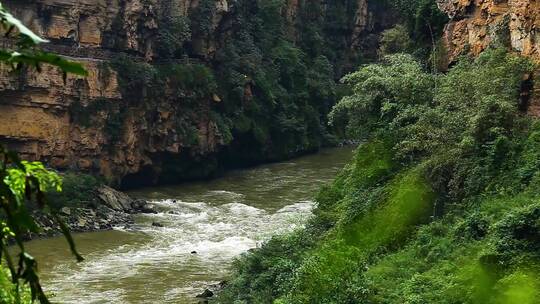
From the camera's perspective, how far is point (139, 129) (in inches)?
1404

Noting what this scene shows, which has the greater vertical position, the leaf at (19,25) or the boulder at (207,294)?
the leaf at (19,25)

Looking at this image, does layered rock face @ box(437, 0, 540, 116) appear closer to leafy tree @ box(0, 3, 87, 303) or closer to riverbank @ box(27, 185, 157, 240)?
riverbank @ box(27, 185, 157, 240)

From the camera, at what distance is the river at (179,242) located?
20.0 metres

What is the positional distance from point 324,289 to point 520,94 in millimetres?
6836

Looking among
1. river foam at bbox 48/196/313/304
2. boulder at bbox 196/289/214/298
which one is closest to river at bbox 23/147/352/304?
river foam at bbox 48/196/313/304

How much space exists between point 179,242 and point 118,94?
1139cm

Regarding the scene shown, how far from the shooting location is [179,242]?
25016 mm

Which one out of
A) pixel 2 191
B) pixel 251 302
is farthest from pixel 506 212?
pixel 2 191

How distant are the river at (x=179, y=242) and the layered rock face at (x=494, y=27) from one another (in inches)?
278

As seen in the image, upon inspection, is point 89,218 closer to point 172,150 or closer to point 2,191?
point 172,150

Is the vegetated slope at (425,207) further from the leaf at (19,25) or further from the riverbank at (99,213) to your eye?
the riverbank at (99,213)

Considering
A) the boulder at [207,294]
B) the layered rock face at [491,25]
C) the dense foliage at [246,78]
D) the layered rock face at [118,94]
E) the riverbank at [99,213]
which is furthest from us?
the dense foliage at [246,78]

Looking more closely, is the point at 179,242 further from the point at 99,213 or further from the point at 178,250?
the point at 99,213

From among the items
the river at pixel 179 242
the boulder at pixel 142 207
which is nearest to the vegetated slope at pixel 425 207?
the river at pixel 179 242
